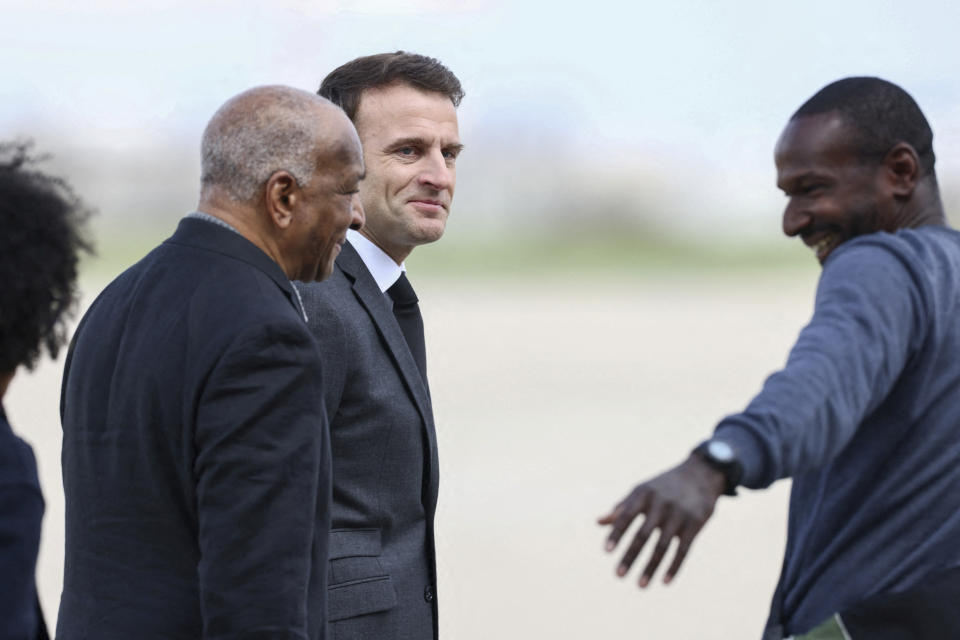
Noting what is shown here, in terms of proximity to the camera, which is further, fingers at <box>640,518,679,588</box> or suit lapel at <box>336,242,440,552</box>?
suit lapel at <box>336,242,440,552</box>

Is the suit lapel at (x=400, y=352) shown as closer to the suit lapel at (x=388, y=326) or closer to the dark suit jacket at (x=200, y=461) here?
the suit lapel at (x=388, y=326)

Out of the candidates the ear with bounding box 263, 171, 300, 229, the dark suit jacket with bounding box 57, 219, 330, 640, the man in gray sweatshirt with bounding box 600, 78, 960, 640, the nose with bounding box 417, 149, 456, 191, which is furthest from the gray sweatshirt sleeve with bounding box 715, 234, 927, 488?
the nose with bounding box 417, 149, 456, 191

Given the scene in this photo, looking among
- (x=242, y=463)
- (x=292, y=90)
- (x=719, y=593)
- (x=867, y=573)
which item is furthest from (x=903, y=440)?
(x=719, y=593)

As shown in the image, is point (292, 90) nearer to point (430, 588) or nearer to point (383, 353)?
point (383, 353)

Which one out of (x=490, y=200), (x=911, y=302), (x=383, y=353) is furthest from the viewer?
(x=490, y=200)

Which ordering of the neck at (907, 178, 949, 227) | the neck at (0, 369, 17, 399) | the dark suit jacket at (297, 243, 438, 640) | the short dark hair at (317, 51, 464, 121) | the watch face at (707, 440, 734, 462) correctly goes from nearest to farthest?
the watch face at (707, 440, 734, 462), the neck at (0, 369, 17, 399), the neck at (907, 178, 949, 227), the dark suit jacket at (297, 243, 438, 640), the short dark hair at (317, 51, 464, 121)

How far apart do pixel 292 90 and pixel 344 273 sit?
2.44ft

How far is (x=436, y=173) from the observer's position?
380cm

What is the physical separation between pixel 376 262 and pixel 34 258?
4.12ft

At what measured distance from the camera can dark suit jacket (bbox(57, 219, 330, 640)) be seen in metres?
2.34

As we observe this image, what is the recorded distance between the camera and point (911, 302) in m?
2.27

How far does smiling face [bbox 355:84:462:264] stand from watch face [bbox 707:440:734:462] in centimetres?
176

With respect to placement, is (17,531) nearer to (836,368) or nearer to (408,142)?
(836,368)

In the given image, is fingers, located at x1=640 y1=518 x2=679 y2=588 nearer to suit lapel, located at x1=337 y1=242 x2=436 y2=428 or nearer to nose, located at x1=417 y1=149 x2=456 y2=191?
suit lapel, located at x1=337 y1=242 x2=436 y2=428
